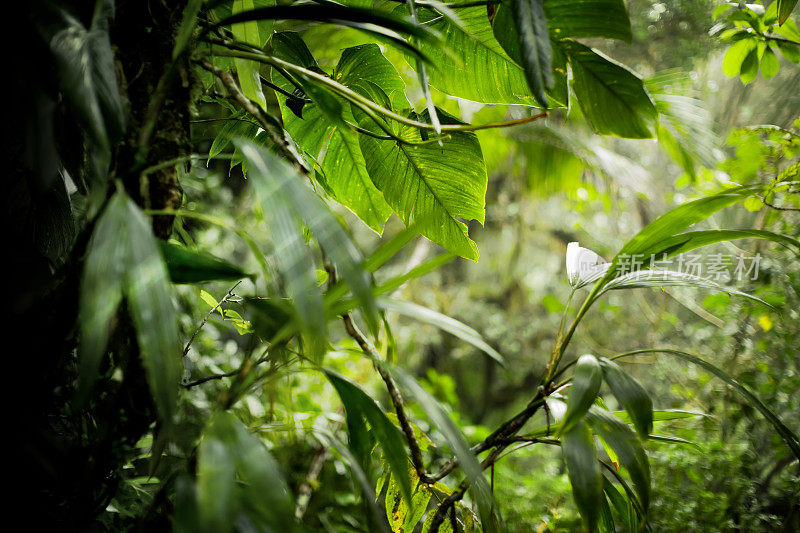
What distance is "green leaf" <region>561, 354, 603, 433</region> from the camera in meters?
0.42

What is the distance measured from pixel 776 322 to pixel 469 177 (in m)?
1.38

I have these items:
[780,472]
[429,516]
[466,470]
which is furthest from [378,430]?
[780,472]

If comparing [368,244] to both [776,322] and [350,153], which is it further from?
[350,153]

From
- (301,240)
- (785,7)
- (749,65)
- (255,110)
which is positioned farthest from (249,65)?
(749,65)

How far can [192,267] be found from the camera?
0.41m

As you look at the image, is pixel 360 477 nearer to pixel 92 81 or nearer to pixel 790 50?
pixel 92 81

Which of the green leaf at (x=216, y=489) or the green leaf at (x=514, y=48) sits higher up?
the green leaf at (x=514, y=48)

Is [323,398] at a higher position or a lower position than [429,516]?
lower

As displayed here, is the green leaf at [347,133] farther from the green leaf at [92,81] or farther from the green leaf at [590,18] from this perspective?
the green leaf at [92,81]

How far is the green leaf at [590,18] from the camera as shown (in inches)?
21.8

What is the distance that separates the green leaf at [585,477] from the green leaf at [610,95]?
409 mm

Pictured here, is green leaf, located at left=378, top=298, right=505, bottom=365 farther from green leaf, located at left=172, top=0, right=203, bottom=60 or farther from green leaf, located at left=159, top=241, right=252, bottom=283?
green leaf, located at left=172, top=0, right=203, bottom=60

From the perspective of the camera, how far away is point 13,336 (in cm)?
39

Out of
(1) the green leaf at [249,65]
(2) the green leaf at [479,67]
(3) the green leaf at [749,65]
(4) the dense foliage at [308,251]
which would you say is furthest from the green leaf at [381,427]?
(3) the green leaf at [749,65]
